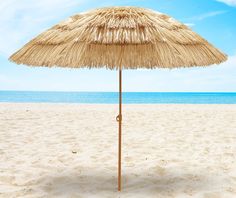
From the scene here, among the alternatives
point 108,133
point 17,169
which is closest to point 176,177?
point 17,169

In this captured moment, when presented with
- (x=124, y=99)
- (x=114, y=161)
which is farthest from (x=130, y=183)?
(x=124, y=99)

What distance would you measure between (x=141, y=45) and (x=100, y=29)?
0.40 m

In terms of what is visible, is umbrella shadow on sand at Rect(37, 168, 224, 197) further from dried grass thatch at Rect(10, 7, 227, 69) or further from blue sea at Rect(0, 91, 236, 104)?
blue sea at Rect(0, 91, 236, 104)

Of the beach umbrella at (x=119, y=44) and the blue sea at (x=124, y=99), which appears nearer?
the beach umbrella at (x=119, y=44)

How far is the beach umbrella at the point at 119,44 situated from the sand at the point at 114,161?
1.47 m

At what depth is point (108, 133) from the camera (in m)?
8.35

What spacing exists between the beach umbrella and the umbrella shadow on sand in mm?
1437

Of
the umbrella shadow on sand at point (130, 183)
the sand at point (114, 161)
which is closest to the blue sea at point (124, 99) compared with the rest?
the sand at point (114, 161)

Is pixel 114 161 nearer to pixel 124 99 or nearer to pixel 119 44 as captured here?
pixel 119 44

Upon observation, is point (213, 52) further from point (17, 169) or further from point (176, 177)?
point (17, 169)

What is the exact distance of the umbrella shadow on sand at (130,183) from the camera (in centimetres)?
416

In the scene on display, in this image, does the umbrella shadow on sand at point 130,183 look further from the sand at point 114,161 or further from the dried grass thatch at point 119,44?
the dried grass thatch at point 119,44

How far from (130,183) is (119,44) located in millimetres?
1880

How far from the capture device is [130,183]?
4492 mm
